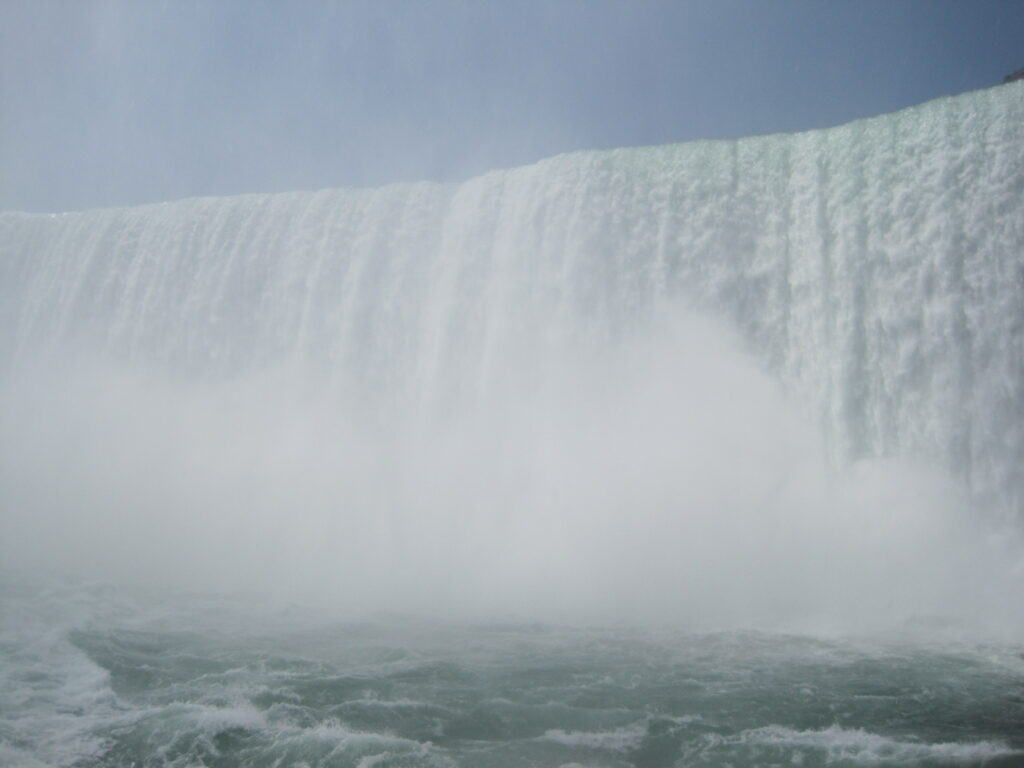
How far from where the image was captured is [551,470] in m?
12.4

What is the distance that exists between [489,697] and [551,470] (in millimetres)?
6020

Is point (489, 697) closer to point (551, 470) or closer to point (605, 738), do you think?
point (605, 738)

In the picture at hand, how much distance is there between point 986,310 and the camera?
33.3 feet

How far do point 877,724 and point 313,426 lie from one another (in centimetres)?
1132

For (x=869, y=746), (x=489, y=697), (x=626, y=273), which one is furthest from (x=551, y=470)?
(x=869, y=746)

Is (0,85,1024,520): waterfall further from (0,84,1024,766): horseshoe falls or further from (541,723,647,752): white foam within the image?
(541,723,647,752): white foam

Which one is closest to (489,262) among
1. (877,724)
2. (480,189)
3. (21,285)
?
(480,189)

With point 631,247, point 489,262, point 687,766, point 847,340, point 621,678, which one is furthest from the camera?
point 489,262

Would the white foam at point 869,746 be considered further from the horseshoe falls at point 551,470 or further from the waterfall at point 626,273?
the waterfall at point 626,273

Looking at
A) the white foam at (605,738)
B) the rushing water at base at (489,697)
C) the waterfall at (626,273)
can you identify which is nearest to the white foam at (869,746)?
the rushing water at base at (489,697)

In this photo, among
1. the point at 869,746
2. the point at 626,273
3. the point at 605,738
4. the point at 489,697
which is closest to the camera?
the point at 869,746

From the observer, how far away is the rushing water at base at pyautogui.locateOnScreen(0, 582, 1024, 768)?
5.37 m

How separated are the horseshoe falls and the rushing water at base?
4cm

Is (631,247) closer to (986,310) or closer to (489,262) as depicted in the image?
(489,262)
